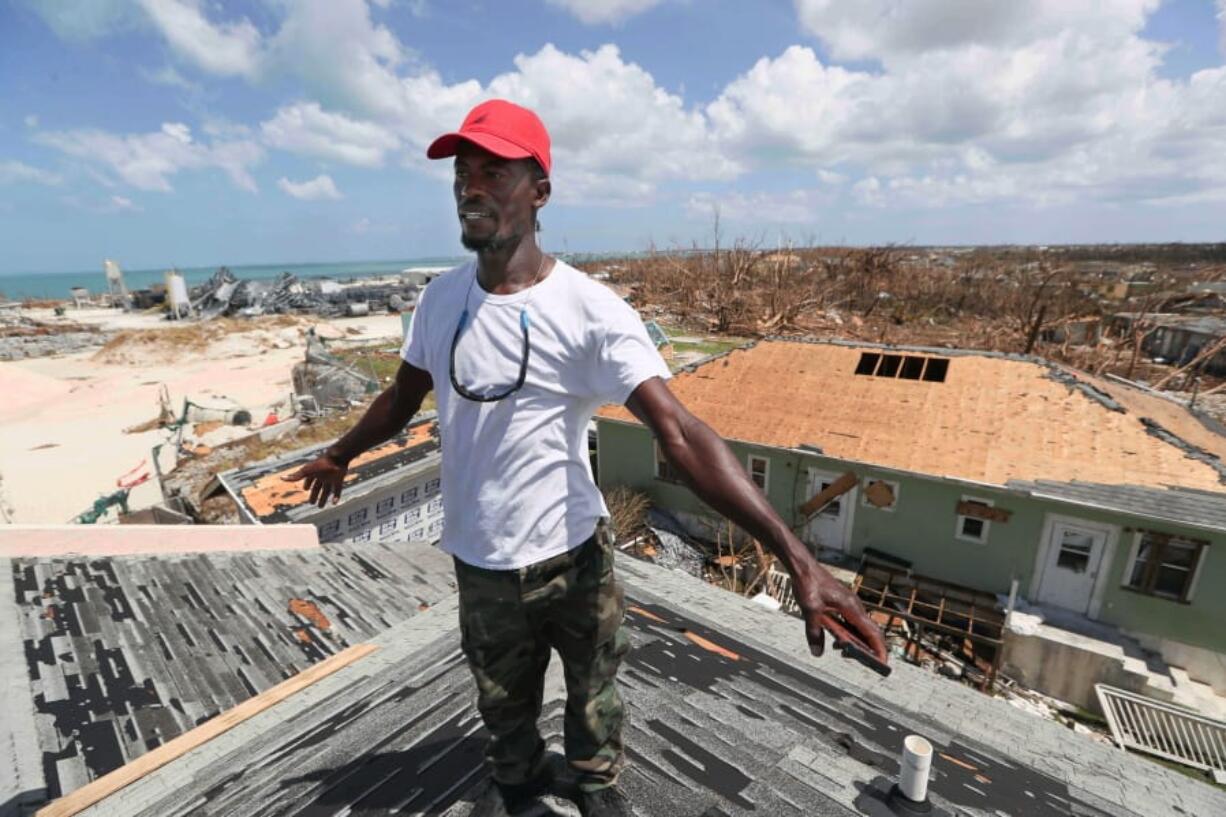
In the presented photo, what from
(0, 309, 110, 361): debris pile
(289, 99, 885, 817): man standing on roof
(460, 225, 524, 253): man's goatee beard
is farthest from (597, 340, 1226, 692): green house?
(0, 309, 110, 361): debris pile

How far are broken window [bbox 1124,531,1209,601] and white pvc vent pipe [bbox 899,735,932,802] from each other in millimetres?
10958

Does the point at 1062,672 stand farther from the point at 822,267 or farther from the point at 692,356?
the point at 822,267

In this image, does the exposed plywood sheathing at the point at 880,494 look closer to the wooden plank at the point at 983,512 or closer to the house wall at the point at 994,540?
the house wall at the point at 994,540

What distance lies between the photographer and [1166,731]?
912 cm

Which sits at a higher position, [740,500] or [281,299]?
[740,500]

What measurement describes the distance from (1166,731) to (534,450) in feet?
41.5

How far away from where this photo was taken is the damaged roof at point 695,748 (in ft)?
8.58

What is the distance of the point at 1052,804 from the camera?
291cm

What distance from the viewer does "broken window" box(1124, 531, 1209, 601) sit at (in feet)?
32.6

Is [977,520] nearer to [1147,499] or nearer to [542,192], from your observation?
[1147,499]

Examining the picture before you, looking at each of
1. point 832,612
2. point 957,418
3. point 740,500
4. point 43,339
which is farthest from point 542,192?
point 43,339

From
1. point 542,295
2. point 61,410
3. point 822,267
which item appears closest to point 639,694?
point 542,295

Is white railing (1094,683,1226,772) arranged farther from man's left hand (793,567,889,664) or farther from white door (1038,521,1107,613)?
man's left hand (793,567,889,664)

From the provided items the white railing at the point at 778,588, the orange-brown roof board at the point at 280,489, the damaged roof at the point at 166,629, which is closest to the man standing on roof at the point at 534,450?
the damaged roof at the point at 166,629
